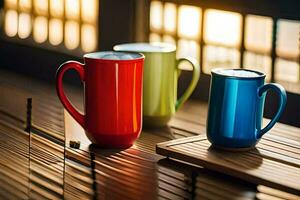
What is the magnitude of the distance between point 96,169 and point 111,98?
124 millimetres

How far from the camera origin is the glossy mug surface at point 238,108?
108 centimetres

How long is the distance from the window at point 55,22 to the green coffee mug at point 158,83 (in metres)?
0.50

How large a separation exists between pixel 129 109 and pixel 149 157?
83 millimetres

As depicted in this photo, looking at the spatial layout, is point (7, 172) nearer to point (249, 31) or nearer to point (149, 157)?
point (149, 157)

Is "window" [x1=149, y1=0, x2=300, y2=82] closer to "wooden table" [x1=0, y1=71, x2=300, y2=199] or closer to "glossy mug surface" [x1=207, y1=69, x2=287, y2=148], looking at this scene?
"wooden table" [x1=0, y1=71, x2=300, y2=199]

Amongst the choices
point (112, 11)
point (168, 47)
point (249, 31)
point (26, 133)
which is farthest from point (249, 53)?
point (26, 133)

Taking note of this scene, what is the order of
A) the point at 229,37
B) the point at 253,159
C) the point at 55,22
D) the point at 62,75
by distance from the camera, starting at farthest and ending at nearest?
the point at 55,22, the point at 229,37, the point at 62,75, the point at 253,159

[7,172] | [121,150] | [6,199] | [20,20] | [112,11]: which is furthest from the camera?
[20,20]

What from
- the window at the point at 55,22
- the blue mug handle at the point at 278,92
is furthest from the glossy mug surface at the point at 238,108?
the window at the point at 55,22

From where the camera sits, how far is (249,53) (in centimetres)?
147

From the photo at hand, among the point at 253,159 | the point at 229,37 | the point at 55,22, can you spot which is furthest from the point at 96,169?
the point at 55,22

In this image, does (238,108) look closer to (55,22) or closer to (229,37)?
(229,37)

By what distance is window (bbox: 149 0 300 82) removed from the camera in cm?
140

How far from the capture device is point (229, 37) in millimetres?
1500
